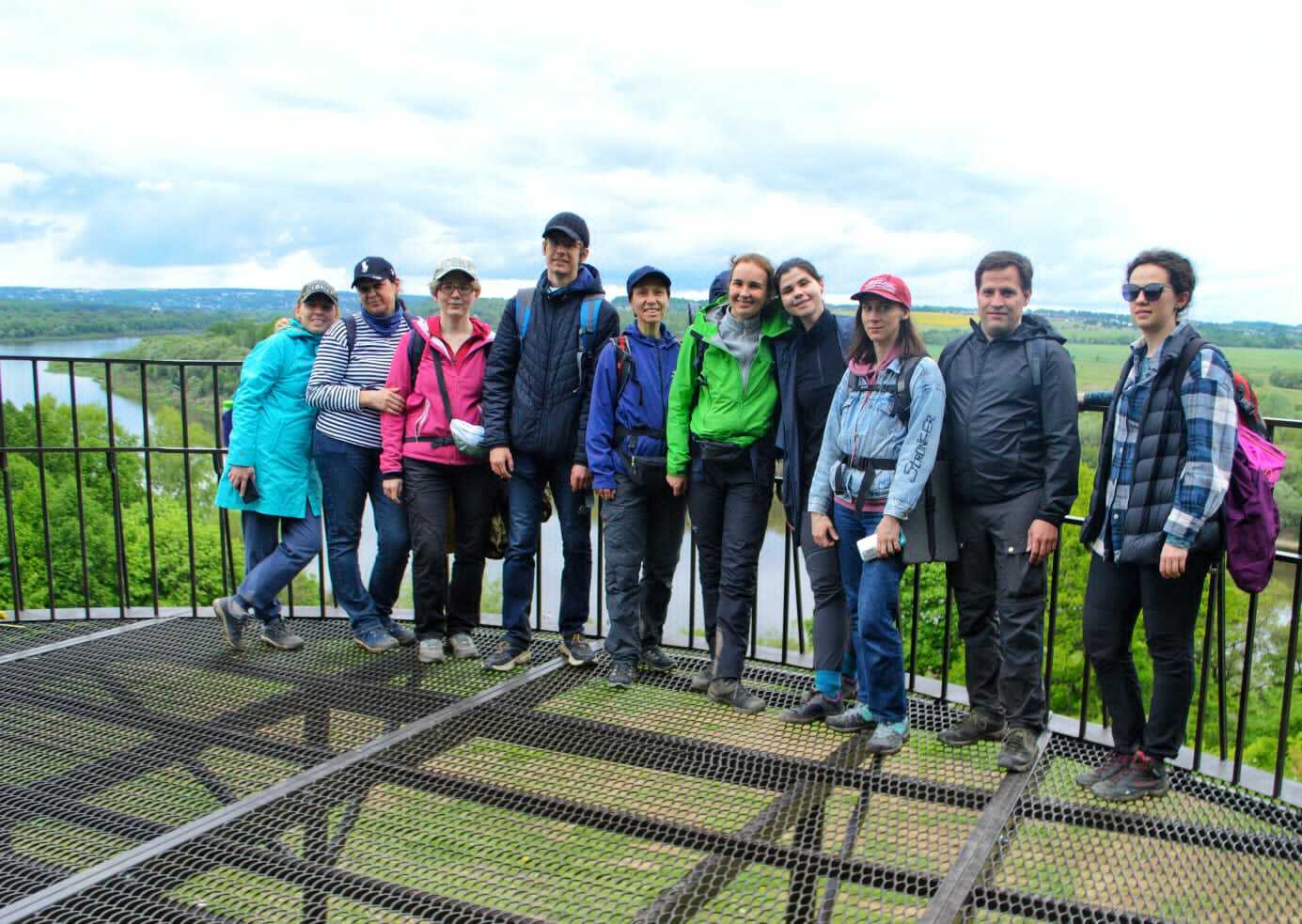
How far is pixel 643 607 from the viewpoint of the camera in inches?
198

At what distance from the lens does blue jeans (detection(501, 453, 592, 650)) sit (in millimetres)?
4895

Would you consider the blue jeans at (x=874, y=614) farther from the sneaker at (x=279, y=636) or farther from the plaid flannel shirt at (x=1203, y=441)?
the sneaker at (x=279, y=636)

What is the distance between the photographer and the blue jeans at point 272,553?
5141 mm

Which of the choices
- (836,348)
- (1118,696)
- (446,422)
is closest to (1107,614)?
(1118,696)

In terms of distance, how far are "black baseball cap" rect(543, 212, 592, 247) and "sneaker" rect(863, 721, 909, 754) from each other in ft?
8.23

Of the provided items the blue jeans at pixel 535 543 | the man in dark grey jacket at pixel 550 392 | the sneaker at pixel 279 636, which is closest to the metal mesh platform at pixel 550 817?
the blue jeans at pixel 535 543

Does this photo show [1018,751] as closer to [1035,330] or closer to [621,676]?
[1035,330]

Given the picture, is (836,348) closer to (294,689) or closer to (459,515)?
(459,515)

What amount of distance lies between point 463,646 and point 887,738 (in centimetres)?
218

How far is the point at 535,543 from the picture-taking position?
196 inches

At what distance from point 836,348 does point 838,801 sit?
5.81ft

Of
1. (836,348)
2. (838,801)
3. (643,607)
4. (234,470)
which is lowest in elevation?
(838,801)

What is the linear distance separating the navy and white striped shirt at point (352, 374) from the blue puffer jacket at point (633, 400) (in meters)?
1.11

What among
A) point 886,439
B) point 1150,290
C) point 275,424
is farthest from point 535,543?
point 1150,290
